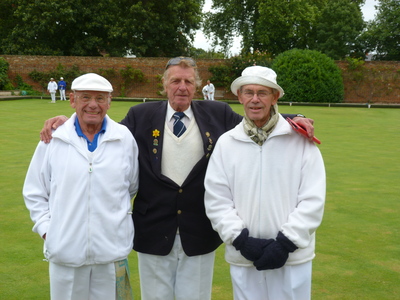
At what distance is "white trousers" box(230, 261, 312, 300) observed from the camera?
2887mm

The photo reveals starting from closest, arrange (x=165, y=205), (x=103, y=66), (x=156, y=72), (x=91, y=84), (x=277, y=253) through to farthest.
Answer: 1. (x=277, y=253)
2. (x=91, y=84)
3. (x=165, y=205)
4. (x=156, y=72)
5. (x=103, y=66)

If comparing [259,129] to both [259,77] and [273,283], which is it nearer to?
[259,77]

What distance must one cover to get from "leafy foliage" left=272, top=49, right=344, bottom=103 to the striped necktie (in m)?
27.8

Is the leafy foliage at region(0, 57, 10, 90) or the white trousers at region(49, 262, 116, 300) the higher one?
the leafy foliage at region(0, 57, 10, 90)

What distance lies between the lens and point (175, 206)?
3.29 metres

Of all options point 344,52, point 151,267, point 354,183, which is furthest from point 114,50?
point 151,267

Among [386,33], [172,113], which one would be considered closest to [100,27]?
[386,33]

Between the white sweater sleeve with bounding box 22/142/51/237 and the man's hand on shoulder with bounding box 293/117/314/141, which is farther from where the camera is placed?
the white sweater sleeve with bounding box 22/142/51/237

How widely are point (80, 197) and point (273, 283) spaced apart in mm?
Result: 1181

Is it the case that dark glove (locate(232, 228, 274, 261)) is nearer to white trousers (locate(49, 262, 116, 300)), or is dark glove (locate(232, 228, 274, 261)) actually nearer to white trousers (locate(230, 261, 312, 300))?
white trousers (locate(230, 261, 312, 300))

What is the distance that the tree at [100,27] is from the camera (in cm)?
3497

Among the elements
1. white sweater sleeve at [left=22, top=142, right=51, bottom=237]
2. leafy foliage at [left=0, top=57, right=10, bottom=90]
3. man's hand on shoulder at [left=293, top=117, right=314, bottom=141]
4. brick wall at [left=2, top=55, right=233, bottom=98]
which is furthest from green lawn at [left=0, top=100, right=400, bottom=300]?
leafy foliage at [left=0, top=57, right=10, bottom=90]

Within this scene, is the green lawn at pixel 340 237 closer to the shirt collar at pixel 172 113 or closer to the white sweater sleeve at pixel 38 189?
the white sweater sleeve at pixel 38 189

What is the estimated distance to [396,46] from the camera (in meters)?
43.1
